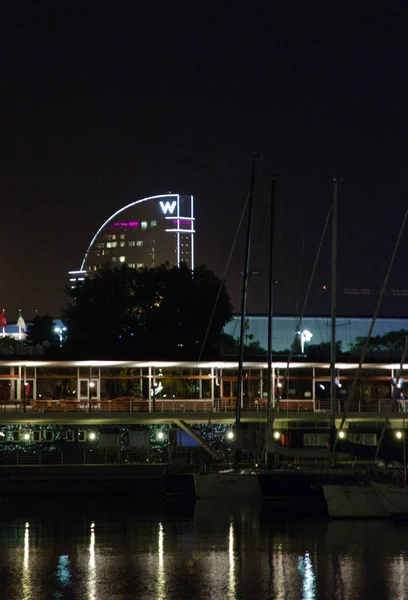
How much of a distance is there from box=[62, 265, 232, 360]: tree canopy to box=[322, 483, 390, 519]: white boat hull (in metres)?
48.6

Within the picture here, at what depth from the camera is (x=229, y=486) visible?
5769 centimetres

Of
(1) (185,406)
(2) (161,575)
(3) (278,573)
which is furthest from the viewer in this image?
(1) (185,406)

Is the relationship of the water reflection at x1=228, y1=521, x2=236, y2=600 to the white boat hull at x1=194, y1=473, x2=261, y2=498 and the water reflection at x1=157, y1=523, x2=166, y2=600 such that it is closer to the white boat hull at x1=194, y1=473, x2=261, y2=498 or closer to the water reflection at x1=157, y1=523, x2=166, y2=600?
the water reflection at x1=157, y1=523, x2=166, y2=600

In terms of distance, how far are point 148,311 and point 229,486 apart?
155 ft

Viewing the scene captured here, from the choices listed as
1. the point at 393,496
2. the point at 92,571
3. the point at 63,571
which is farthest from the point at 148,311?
the point at 92,571

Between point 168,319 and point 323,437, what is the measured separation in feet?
112

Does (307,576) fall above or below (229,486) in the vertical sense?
below

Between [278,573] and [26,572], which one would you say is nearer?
[278,573]

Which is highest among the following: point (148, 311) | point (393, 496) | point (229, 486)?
point (148, 311)

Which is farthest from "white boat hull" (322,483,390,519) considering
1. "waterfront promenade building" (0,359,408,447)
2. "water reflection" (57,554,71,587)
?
"waterfront promenade building" (0,359,408,447)

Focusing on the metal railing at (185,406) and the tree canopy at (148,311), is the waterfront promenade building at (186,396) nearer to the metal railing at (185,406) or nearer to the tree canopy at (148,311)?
the metal railing at (185,406)

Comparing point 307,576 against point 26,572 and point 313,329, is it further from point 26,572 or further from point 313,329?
point 313,329

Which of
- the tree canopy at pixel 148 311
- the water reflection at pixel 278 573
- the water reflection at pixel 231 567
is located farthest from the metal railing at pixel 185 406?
the water reflection at pixel 278 573

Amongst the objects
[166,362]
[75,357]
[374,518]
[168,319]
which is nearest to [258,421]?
[166,362]
